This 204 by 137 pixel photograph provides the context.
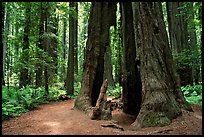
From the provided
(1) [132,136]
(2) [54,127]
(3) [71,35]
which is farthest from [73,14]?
(1) [132,136]

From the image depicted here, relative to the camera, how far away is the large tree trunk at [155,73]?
7285mm

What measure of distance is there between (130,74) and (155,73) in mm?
3227

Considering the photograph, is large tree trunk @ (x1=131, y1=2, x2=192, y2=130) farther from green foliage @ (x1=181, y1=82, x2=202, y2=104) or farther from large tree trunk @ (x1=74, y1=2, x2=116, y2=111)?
large tree trunk @ (x1=74, y1=2, x2=116, y2=111)

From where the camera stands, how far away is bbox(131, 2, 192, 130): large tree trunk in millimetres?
7285

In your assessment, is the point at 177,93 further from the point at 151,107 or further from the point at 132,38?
the point at 132,38

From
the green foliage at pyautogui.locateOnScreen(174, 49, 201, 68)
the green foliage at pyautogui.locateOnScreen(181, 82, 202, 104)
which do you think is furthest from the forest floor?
the green foliage at pyautogui.locateOnScreen(174, 49, 201, 68)

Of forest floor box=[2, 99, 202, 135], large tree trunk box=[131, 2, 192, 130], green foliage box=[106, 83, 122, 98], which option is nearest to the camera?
forest floor box=[2, 99, 202, 135]

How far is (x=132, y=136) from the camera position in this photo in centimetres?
572

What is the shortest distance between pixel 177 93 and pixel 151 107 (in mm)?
1480

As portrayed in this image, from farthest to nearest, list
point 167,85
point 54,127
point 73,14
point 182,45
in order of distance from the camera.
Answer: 1. point 73,14
2. point 182,45
3. point 167,85
4. point 54,127

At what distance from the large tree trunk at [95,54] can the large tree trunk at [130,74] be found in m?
Result: 1.32

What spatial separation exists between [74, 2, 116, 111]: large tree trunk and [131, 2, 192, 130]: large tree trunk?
3.36m

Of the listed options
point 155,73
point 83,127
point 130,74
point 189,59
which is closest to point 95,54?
point 130,74

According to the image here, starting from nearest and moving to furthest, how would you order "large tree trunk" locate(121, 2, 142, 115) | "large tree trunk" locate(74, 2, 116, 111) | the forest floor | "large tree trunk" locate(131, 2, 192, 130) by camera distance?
the forest floor → "large tree trunk" locate(131, 2, 192, 130) → "large tree trunk" locate(121, 2, 142, 115) → "large tree trunk" locate(74, 2, 116, 111)
